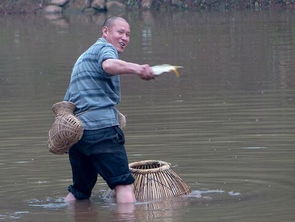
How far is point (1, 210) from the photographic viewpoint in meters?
8.99

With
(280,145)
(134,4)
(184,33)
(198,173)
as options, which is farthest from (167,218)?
(134,4)

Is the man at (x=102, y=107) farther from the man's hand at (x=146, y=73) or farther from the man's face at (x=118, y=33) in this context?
the man's hand at (x=146, y=73)

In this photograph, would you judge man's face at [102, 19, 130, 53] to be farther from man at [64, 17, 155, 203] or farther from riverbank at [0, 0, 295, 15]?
riverbank at [0, 0, 295, 15]

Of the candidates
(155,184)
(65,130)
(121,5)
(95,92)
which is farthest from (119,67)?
(121,5)

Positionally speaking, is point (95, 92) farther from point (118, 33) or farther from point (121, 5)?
point (121, 5)

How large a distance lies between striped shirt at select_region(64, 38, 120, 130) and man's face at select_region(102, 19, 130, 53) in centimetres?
Answer: 7

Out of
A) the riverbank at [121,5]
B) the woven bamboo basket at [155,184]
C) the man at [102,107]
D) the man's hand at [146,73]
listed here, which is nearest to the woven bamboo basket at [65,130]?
the man at [102,107]

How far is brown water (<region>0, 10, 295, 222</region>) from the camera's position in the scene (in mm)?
8945

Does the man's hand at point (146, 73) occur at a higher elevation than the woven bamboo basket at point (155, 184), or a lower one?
higher

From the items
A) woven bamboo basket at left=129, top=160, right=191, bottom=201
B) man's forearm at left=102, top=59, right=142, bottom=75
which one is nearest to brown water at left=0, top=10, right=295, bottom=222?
woven bamboo basket at left=129, top=160, right=191, bottom=201

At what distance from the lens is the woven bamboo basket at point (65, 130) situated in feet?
28.2

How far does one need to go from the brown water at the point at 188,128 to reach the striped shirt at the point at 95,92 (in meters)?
0.79

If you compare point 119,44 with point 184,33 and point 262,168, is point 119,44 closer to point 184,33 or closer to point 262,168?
point 262,168

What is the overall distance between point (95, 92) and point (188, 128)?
430cm
